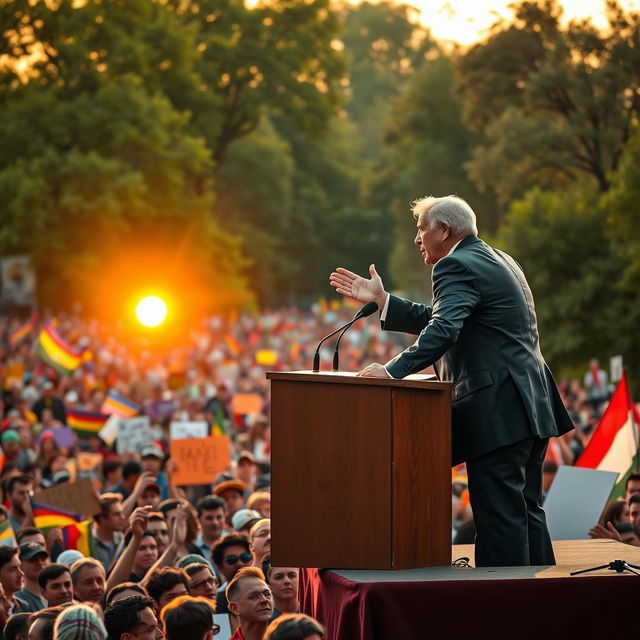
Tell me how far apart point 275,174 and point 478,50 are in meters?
33.8

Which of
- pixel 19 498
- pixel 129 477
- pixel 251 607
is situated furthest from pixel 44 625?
pixel 129 477

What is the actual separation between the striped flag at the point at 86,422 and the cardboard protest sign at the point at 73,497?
22.0 ft

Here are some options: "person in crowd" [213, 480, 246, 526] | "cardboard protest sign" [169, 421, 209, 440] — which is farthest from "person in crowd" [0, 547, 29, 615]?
"cardboard protest sign" [169, 421, 209, 440]

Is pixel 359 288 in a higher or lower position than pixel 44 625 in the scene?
higher

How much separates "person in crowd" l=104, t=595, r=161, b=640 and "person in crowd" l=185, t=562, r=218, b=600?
1374mm

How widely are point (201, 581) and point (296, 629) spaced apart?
8.87 ft

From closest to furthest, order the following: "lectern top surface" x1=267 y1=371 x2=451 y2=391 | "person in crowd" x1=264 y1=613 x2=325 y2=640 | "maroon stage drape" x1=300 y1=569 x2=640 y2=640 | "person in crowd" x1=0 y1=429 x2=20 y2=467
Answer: "person in crowd" x1=264 y1=613 x2=325 y2=640 → "maroon stage drape" x1=300 y1=569 x2=640 y2=640 → "lectern top surface" x1=267 y1=371 x2=451 y2=391 → "person in crowd" x1=0 y1=429 x2=20 y2=467

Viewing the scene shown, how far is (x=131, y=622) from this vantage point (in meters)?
5.95

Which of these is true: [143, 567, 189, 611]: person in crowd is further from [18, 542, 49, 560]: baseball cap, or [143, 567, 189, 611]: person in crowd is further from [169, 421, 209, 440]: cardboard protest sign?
[169, 421, 209, 440]: cardboard protest sign

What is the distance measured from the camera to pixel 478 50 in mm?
38125

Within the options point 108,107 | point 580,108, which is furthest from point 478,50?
point 108,107

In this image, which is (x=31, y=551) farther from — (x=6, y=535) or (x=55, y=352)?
(x=55, y=352)

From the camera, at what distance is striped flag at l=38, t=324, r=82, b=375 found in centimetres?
2195

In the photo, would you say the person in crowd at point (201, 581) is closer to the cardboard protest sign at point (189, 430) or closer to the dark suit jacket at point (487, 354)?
the dark suit jacket at point (487, 354)
